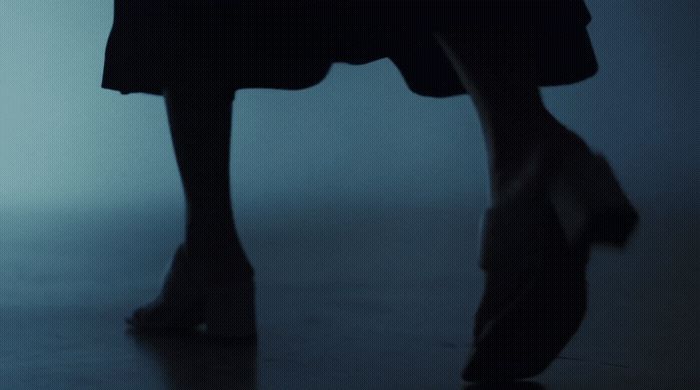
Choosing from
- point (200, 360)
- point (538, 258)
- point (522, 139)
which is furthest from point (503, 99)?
point (200, 360)

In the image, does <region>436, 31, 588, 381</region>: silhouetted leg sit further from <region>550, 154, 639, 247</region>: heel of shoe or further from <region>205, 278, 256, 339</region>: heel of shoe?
<region>205, 278, 256, 339</region>: heel of shoe

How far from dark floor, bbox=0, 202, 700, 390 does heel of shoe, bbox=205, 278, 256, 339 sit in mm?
29

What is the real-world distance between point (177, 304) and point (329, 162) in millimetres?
1811

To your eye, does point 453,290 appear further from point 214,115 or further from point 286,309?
point 214,115

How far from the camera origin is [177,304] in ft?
4.04

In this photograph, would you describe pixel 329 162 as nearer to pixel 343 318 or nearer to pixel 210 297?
pixel 343 318

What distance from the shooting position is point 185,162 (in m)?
1.17

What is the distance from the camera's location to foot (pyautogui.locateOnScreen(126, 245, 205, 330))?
3.98 feet

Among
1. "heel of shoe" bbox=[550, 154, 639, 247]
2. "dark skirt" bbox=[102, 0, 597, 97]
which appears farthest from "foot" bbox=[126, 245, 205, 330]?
"heel of shoe" bbox=[550, 154, 639, 247]

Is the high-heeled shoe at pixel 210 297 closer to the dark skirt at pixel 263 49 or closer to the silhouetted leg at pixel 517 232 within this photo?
the dark skirt at pixel 263 49

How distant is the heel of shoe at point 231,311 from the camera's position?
1.13 metres

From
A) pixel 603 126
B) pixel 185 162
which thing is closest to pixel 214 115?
pixel 185 162

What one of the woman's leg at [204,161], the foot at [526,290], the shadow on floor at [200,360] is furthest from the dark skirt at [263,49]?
the shadow on floor at [200,360]

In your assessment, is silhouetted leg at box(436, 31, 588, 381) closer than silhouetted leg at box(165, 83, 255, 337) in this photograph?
Yes
